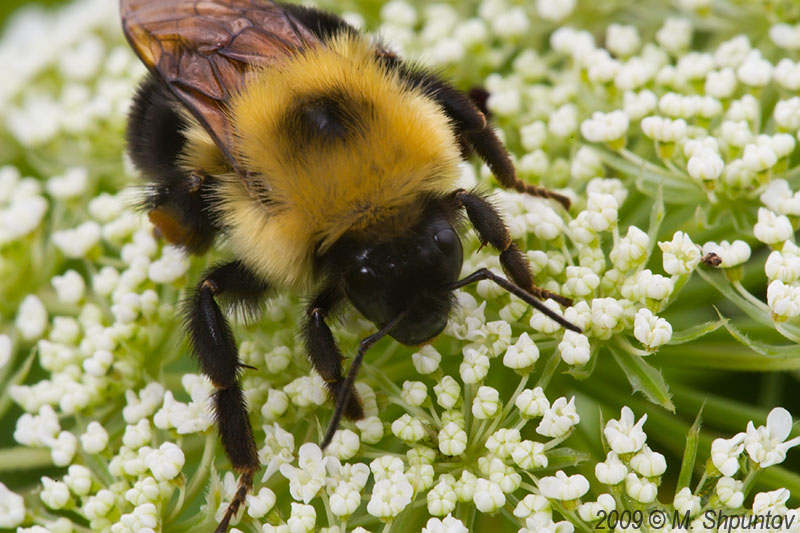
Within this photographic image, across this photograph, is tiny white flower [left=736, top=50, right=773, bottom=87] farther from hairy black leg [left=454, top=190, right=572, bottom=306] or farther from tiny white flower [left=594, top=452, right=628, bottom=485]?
tiny white flower [left=594, top=452, right=628, bottom=485]

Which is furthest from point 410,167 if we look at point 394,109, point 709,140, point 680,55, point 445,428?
point 680,55

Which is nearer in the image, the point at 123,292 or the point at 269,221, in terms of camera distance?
the point at 269,221

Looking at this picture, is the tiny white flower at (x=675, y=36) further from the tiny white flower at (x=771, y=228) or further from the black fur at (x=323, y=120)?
the black fur at (x=323, y=120)

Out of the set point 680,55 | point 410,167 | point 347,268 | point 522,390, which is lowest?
point 522,390

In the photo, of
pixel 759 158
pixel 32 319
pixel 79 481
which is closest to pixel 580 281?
pixel 759 158

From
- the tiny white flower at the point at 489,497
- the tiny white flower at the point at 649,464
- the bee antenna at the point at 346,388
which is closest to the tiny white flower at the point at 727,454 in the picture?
the tiny white flower at the point at 649,464

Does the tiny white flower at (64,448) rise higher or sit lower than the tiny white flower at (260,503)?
lower

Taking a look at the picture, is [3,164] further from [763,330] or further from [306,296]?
[763,330]
